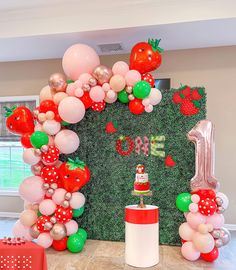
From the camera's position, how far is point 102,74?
3033 mm

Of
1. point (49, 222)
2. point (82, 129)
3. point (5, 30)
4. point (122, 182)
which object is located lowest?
point (49, 222)

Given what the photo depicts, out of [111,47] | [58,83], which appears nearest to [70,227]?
[58,83]

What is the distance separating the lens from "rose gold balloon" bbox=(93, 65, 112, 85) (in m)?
3.04

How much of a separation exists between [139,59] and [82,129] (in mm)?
1147

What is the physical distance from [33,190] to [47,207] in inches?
9.8

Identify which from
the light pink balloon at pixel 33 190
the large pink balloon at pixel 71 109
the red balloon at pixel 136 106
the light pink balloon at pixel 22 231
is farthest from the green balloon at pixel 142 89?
the light pink balloon at pixel 22 231

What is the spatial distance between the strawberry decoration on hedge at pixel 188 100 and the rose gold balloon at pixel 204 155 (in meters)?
0.30

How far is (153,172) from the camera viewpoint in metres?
3.33

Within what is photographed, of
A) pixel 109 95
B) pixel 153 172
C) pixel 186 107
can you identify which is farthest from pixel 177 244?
pixel 109 95

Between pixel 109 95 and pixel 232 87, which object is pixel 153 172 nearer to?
pixel 109 95

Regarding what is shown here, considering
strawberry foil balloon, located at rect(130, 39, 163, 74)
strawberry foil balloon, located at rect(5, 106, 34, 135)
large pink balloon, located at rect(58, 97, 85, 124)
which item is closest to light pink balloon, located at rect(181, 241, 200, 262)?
large pink balloon, located at rect(58, 97, 85, 124)

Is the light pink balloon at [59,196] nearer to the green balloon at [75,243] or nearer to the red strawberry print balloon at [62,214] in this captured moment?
the red strawberry print balloon at [62,214]

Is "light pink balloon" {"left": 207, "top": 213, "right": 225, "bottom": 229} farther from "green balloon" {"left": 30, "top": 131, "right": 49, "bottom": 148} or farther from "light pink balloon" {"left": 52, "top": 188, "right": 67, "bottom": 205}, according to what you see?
"green balloon" {"left": 30, "top": 131, "right": 49, "bottom": 148}

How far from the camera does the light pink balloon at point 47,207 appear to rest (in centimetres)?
301
